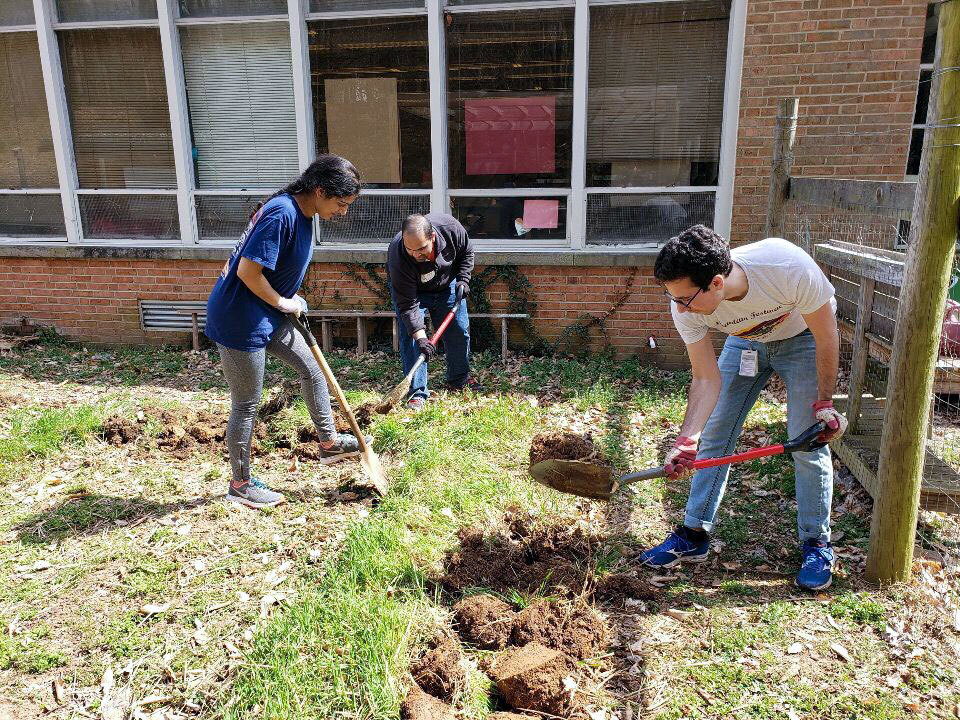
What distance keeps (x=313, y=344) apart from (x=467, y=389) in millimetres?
2067

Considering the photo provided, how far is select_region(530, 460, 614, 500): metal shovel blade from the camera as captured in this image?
365cm

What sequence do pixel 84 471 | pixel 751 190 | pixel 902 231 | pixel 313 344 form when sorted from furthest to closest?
1. pixel 902 231
2. pixel 751 190
3. pixel 84 471
4. pixel 313 344

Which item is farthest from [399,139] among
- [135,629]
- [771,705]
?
[771,705]

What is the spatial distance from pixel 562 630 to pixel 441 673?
58cm

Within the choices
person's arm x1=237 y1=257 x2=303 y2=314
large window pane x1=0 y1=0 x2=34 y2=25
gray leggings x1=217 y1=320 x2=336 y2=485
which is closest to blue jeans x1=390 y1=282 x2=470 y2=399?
gray leggings x1=217 y1=320 x2=336 y2=485

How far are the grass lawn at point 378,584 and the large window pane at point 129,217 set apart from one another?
290 centimetres

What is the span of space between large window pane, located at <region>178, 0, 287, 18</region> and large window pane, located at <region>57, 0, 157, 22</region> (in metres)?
0.37

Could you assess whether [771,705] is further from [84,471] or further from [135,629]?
[84,471]

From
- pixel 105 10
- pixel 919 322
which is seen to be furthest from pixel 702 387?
pixel 105 10

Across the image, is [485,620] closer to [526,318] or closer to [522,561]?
[522,561]

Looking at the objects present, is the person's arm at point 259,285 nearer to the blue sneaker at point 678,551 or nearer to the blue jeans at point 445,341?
the blue jeans at point 445,341

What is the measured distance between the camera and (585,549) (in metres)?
3.82

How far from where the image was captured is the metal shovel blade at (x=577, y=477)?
12.0 feet

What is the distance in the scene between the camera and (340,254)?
742cm
